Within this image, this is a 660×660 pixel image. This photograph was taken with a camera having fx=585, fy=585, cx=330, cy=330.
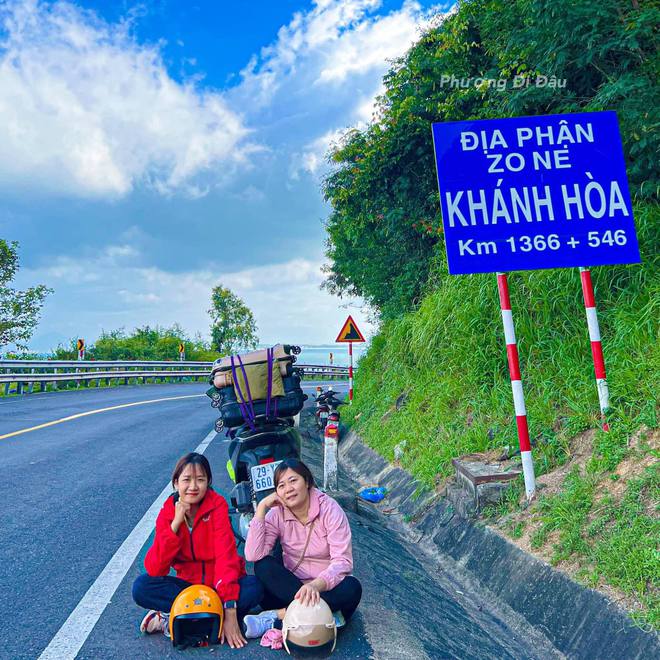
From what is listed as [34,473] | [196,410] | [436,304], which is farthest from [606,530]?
[196,410]

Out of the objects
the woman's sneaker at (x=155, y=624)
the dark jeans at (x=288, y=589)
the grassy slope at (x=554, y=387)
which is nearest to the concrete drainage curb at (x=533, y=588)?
the grassy slope at (x=554, y=387)

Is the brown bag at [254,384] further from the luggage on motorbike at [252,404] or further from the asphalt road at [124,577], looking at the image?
the asphalt road at [124,577]

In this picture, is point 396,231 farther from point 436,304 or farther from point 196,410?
point 196,410

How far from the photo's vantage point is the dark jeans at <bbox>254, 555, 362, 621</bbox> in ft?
11.0

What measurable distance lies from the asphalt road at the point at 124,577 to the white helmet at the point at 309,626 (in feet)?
0.53

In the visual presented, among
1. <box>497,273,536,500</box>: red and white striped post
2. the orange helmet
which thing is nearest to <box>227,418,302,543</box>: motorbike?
the orange helmet

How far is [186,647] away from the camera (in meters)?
3.15

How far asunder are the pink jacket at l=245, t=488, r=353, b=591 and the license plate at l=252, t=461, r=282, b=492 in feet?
3.45

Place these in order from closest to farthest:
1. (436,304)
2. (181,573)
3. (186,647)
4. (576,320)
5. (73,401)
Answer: (186,647), (181,573), (576,320), (436,304), (73,401)

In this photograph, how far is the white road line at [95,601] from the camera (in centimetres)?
308

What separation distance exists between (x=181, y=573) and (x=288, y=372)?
7.08 ft

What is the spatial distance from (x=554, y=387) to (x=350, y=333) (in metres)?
9.43

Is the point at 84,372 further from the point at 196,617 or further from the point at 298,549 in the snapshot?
the point at 196,617

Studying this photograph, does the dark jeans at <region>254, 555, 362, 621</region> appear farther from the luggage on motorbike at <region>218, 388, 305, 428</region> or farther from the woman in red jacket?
the luggage on motorbike at <region>218, 388, 305, 428</region>
